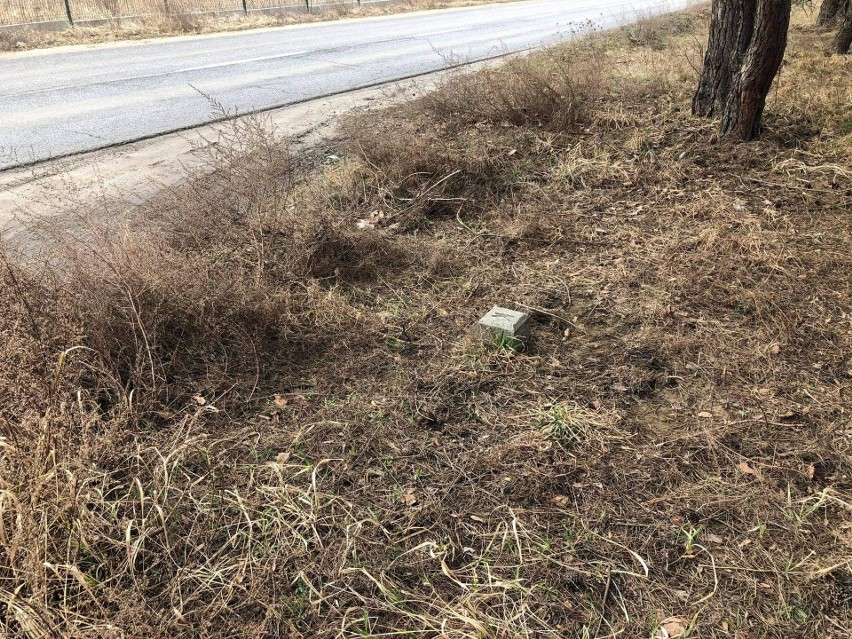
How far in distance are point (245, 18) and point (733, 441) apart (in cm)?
2087

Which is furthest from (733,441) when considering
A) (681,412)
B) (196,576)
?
(196,576)

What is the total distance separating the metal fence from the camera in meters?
16.5

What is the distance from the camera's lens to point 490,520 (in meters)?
2.59

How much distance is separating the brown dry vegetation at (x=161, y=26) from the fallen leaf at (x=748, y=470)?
57.3 ft

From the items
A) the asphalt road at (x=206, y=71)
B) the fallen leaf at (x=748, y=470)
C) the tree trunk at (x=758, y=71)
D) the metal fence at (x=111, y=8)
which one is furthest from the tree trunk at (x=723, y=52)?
the metal fence at (x=111, y=8)

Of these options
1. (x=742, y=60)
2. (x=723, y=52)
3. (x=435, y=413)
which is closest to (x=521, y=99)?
(x=723, y=52)

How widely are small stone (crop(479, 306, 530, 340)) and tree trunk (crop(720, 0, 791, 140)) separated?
12.7ft

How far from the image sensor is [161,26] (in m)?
17.4

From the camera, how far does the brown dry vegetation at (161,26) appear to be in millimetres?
15282

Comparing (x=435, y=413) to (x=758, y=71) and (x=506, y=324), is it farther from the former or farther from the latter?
(x=758, y=71)

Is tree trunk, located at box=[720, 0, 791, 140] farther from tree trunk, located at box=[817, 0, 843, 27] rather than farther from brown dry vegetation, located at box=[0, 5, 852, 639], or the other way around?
tree trunk, located at box=[817, 0, 843, 27]

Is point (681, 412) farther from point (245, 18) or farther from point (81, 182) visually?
point (245, 18)

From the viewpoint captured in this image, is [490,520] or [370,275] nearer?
[490,520]

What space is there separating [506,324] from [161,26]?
17.8m
